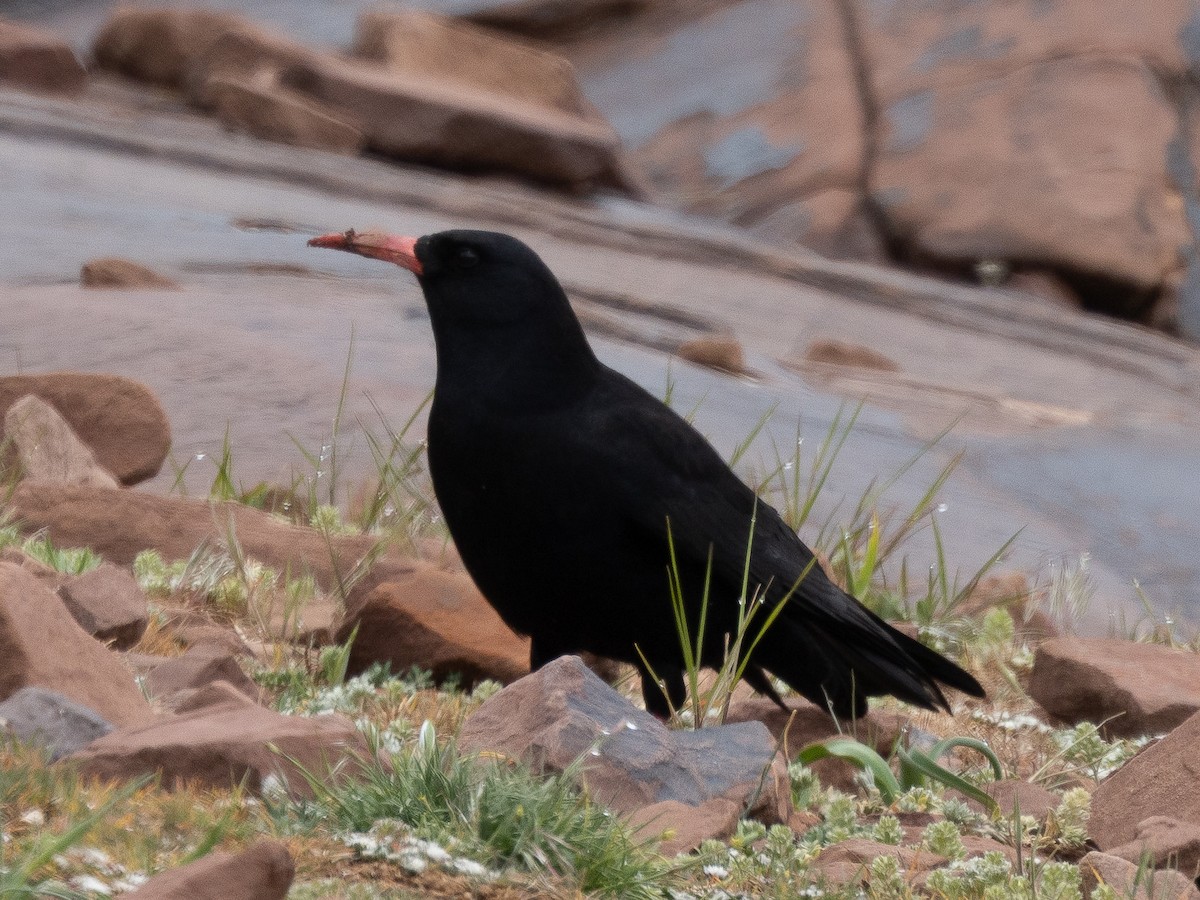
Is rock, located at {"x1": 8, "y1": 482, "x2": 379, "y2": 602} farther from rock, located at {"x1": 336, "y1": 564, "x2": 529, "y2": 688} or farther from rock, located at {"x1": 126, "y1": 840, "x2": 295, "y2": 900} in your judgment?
rock, located at {"x1": 126, "y1": 840, "x2": 295, "y2": 900}

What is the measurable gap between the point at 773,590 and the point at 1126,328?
8.86 m

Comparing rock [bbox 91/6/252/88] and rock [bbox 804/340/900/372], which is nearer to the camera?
rock [bbox 804/340/900/372]

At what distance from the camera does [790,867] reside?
2410mm

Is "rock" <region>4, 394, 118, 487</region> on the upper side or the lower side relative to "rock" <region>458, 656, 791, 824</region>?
lower

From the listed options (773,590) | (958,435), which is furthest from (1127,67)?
(773,590)

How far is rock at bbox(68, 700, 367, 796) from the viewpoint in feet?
7.23

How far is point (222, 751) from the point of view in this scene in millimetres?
2236

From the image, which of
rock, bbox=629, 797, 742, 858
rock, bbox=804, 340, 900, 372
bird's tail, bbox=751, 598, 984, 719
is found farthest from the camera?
rock, bbox=804, 340, 900, 372

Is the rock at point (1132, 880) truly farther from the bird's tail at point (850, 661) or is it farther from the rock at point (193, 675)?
the rock at point (193, 675)

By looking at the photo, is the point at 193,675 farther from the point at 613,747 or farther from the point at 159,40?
the point at 159,40

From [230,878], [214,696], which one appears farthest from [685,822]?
[230,878]

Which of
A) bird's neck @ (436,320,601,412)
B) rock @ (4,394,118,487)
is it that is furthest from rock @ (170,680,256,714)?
rock @ (4,394,118,487)

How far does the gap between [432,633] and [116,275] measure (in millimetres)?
3349

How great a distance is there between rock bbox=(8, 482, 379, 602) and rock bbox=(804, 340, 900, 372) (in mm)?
4853
